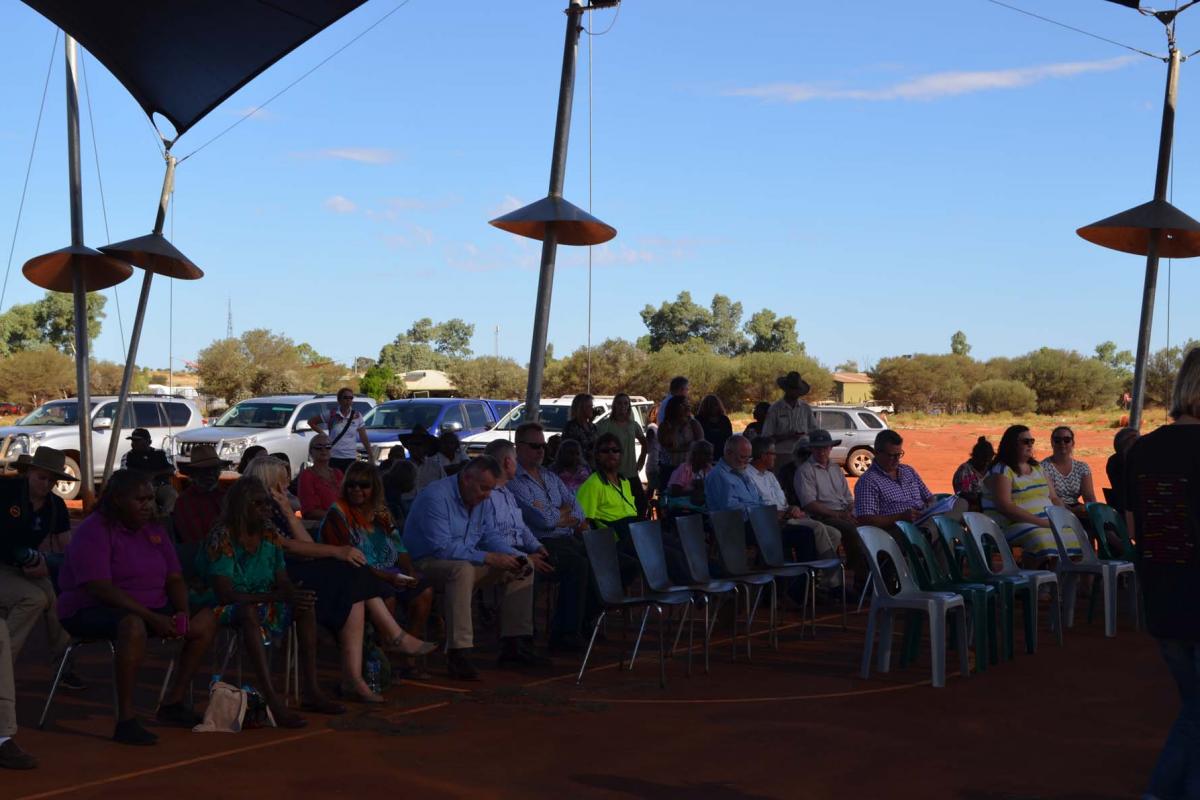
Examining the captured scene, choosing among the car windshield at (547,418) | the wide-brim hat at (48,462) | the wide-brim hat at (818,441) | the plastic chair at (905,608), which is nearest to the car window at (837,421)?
the car windshield at (547,418)

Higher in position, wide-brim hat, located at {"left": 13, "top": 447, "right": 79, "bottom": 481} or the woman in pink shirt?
wide-brim hat, located at {"left": 13, "top": 447, "right": 79, "bottom": 481}

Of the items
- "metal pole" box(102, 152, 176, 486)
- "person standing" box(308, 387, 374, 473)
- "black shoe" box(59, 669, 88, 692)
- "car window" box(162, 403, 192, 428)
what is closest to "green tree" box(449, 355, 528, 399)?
"car window" box(162, 403, 192, 428)

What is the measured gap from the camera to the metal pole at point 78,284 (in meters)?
14.0

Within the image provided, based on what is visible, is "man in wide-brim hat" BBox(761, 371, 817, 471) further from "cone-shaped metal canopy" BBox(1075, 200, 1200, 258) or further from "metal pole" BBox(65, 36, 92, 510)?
"metal pole" BBox(65, 36, 92, 510)

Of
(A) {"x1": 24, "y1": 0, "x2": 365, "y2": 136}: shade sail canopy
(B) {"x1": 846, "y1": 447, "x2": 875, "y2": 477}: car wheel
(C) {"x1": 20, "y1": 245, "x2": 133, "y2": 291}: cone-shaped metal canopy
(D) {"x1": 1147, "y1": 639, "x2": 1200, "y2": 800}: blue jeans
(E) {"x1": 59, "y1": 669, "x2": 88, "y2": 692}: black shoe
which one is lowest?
(E) {"x1": 59, "y1": 669, "x2": 88, "y2": 692}: black shoe

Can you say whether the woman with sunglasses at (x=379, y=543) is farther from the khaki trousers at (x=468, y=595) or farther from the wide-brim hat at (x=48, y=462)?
the wide-brim hat at (x=48, y=462)

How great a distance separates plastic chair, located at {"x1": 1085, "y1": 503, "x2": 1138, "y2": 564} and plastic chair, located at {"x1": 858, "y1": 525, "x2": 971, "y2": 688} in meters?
2.84

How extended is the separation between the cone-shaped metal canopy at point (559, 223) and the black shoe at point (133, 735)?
5305mm

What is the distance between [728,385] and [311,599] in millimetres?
64057

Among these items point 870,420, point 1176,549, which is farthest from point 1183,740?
point 870,420

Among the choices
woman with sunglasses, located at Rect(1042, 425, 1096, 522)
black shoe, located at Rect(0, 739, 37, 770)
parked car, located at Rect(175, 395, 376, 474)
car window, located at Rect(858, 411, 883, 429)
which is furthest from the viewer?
car window, located at Rect(858, 411, 883, 429)

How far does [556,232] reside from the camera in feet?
36.1

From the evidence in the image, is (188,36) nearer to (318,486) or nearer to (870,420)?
(318,486)

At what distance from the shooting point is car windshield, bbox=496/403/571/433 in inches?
879
